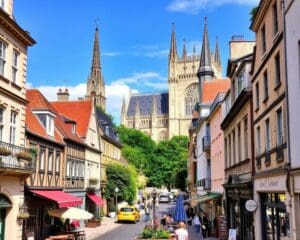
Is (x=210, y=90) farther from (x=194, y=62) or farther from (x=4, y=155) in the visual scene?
(x=194, y=62)

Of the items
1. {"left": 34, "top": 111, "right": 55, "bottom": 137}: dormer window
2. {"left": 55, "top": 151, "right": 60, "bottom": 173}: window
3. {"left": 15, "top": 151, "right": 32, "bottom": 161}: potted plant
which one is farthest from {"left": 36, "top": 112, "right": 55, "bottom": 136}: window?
{"left": 15, "top": 151, "right": 32, "bottom": 161}: potted plant

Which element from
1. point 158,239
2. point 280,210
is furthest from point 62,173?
point 280,210

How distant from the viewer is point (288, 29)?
14.3 metres

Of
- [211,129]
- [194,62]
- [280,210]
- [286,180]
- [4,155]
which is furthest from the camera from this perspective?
[194,62]

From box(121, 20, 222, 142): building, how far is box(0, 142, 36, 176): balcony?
12747 centimetres

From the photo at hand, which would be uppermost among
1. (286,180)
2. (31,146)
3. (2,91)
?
(2,91)

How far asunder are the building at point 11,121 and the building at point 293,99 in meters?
11.3

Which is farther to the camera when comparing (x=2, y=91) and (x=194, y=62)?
(x=194, y=62)

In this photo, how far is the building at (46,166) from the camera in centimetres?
2566

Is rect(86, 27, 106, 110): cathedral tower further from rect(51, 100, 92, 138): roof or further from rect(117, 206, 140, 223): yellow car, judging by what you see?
rect(117, 206, 140, 223): yellow car

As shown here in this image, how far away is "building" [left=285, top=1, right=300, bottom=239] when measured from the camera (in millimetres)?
13305

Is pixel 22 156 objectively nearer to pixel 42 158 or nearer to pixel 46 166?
pixel 42 158

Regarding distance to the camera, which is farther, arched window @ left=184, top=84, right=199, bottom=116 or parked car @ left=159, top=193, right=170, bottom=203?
arched window @ left=184, top=84, right=199, bottom=116

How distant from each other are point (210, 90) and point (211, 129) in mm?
10053
